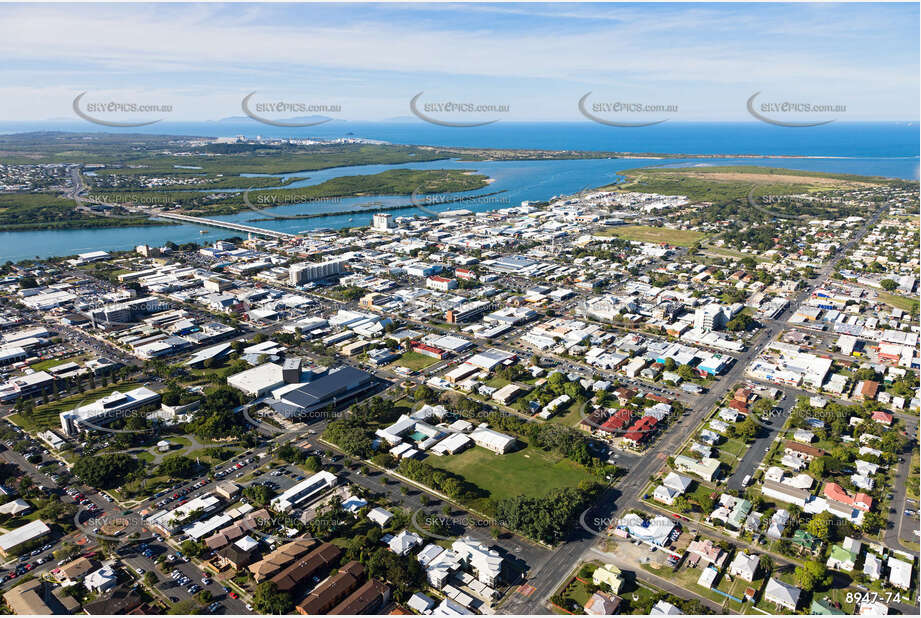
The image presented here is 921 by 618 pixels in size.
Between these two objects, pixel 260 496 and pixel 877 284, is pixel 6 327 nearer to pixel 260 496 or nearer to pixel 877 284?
pixel 260 496

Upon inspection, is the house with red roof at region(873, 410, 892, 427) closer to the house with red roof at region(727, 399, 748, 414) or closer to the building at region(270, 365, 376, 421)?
the house with red roof at region(727, 399, 748, 414)

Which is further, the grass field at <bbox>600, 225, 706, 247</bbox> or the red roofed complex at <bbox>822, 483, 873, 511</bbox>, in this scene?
the grass field at <bbox>600, 225, 706, 247</bbox>

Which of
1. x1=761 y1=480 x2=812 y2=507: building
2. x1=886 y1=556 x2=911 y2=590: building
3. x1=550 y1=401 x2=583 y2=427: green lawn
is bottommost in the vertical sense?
x1=886 y1=556 x2=911 y2=590: building

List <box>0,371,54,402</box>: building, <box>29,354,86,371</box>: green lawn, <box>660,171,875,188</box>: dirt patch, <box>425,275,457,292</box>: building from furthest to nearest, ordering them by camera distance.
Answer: <box>660,171,875,188</box>: dirt patch < <box>425,275,457,292</box>: building < <box>29,354,86,371</box>: green lawn < <box>0,371,54,402</box>: building

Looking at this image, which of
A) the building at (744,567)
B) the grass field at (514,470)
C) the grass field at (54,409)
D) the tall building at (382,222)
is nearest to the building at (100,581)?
the grass field at (514,470)

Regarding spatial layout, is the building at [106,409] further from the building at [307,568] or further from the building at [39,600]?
the building at [307,568]

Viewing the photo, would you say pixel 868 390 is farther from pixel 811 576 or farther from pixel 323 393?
pixel 323 393

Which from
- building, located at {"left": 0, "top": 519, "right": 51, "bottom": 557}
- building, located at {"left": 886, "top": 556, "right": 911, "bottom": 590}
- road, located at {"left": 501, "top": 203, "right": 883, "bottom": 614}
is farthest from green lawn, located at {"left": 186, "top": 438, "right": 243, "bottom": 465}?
building, located at {"left": 886, "top": 556, "right": 911, "bottom": 590}

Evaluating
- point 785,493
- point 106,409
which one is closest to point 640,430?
point 785,493
